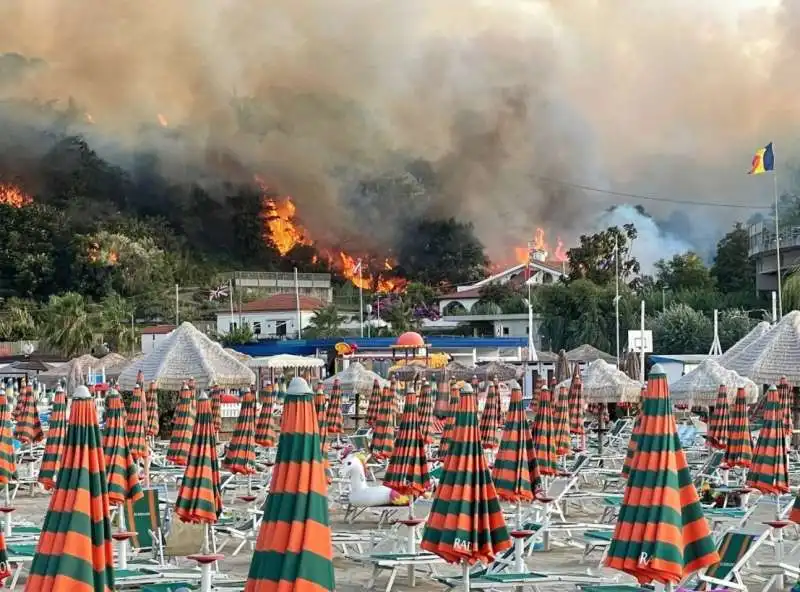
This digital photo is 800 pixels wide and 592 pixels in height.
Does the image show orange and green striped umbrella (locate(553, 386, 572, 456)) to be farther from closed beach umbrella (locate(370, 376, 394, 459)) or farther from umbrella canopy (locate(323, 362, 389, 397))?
umbrella canopy (locate(323, 362, 389, 397))

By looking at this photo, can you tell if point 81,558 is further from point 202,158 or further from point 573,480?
point 202,158

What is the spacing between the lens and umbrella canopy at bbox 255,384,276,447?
17.6 m

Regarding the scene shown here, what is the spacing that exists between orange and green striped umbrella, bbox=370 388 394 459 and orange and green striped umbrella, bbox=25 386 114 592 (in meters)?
11.5

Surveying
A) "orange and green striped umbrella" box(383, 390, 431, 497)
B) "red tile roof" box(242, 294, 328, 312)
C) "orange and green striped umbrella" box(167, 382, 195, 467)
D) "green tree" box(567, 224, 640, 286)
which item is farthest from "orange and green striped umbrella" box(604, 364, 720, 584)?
"red tile roof" box(242, 294, 328, 312)

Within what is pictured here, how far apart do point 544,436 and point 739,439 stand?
2734 millimetres

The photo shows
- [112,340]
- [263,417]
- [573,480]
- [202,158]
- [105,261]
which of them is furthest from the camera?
[202,158]

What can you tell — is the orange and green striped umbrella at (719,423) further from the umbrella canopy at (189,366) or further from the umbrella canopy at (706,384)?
the umbrella canopy at (189,366)

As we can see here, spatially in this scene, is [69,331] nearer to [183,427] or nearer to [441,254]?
[183,427]

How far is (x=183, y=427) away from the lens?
1537cm

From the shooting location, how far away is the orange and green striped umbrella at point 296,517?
4.45 m

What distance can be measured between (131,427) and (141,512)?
4.80 metres

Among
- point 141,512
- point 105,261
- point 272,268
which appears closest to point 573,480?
point 141,512

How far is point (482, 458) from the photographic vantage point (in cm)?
829

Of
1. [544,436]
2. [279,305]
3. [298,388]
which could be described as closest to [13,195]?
[279,305]
